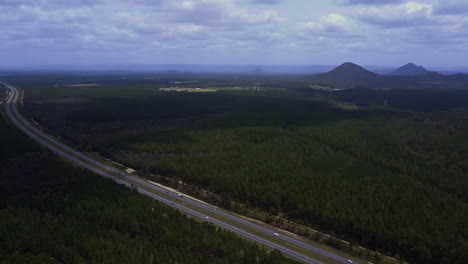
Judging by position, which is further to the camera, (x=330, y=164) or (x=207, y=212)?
(x=330, y=164)

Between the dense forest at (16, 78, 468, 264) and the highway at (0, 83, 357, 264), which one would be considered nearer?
the highway at (0, 83, 357, 264)

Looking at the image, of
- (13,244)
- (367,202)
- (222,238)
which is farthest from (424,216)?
(13,244)

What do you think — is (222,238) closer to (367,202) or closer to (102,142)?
(367,202)

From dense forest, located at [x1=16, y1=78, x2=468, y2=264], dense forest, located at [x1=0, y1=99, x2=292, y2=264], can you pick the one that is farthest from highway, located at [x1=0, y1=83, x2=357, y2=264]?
dense forest, located at [x1=16, y1=78, x2=468, y2=264]

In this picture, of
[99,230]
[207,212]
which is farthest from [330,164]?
[99,230]

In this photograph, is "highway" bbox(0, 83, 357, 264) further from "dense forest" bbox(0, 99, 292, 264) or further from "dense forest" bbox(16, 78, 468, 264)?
"dense forest" bbox(16, 78, 468, 264)

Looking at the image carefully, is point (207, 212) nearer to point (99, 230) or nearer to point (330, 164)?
point (99, 230)

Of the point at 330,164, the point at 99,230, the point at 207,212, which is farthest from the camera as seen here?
the point at 330,164

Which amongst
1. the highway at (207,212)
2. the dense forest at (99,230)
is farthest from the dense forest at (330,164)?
the dense forest at (99,230)
